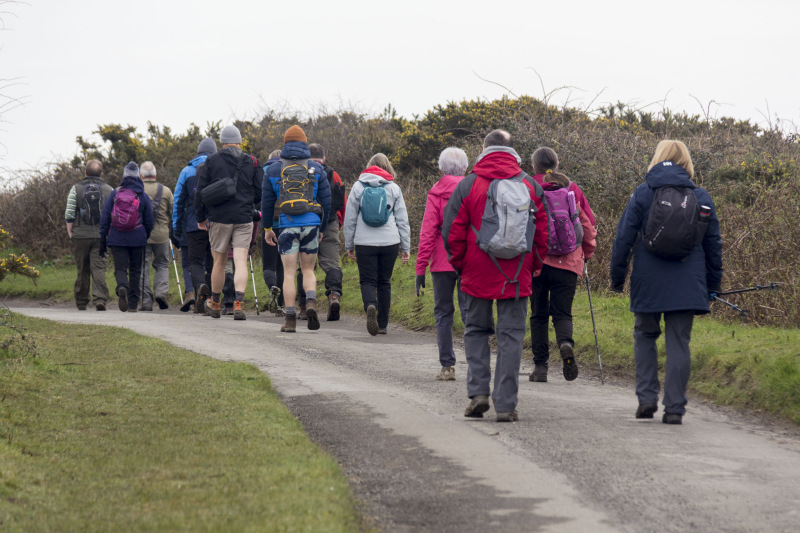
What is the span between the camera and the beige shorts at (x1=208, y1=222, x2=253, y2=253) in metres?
13.3

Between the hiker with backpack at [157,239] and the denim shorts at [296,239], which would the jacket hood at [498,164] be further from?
the hiker with backpack at [157,239]

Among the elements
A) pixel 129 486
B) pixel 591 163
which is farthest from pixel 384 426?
pixel 591 163

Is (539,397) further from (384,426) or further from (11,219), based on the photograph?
(11,219)

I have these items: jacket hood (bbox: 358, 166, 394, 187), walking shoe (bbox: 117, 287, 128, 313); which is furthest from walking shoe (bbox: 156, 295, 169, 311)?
jacket hood (bbox: 358, 166, 394, 187)

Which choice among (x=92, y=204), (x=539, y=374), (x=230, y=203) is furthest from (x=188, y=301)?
(x=539, y=374)

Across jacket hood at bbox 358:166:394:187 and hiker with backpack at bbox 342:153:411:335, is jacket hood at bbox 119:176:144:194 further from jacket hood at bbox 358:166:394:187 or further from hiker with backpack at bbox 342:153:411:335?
jacket hood at bbox 358:166:394:187

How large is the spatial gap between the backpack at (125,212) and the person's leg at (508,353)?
950cm

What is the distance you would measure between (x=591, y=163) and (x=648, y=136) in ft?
9.26

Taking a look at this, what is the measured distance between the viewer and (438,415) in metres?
7.09

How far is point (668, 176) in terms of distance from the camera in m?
7.00

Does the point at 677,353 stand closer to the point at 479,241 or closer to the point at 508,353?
the point at 508,353

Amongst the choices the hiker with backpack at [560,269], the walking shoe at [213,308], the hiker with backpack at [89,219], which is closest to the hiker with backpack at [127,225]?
the hiker with backpack at [89,219]

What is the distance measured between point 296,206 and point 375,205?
99 cm

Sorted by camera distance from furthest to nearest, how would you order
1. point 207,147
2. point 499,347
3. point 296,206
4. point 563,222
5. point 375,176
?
point 207,147, point 296,206, point 375,176, point 563,222, point 499,347
